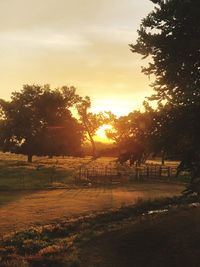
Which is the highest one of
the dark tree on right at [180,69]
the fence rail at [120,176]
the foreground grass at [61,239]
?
the dark tree on right at [180,69]

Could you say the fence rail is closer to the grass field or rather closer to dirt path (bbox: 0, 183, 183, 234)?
dirt path (bbox: 0, 183, 183, 234)

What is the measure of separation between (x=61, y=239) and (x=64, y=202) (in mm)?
14340

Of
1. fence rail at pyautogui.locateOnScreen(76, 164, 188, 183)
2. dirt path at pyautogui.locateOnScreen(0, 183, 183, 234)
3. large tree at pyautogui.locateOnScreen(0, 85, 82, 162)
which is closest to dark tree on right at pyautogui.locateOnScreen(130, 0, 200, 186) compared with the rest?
dirt path at pyautogui.locateOnScreen(0, 183, 183, 234)

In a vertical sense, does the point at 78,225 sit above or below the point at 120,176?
below

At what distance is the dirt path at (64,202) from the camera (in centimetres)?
2939

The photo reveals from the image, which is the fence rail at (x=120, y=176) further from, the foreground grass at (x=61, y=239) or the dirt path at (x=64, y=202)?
the foreground grass at (x=61, y=239)

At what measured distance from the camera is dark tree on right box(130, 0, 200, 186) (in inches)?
843

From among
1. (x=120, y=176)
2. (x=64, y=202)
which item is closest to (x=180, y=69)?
(x=64, y=202)

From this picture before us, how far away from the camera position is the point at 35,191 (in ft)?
148

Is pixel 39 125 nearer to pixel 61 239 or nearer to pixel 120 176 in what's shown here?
pixel 120 176

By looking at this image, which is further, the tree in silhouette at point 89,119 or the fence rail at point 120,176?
the tree in silhouette at point 89,119

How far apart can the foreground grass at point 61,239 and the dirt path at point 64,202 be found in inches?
85.8

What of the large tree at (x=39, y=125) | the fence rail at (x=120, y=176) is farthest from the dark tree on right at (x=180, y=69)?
the large tree at (x=39, y=125)

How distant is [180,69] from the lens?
2219cm
